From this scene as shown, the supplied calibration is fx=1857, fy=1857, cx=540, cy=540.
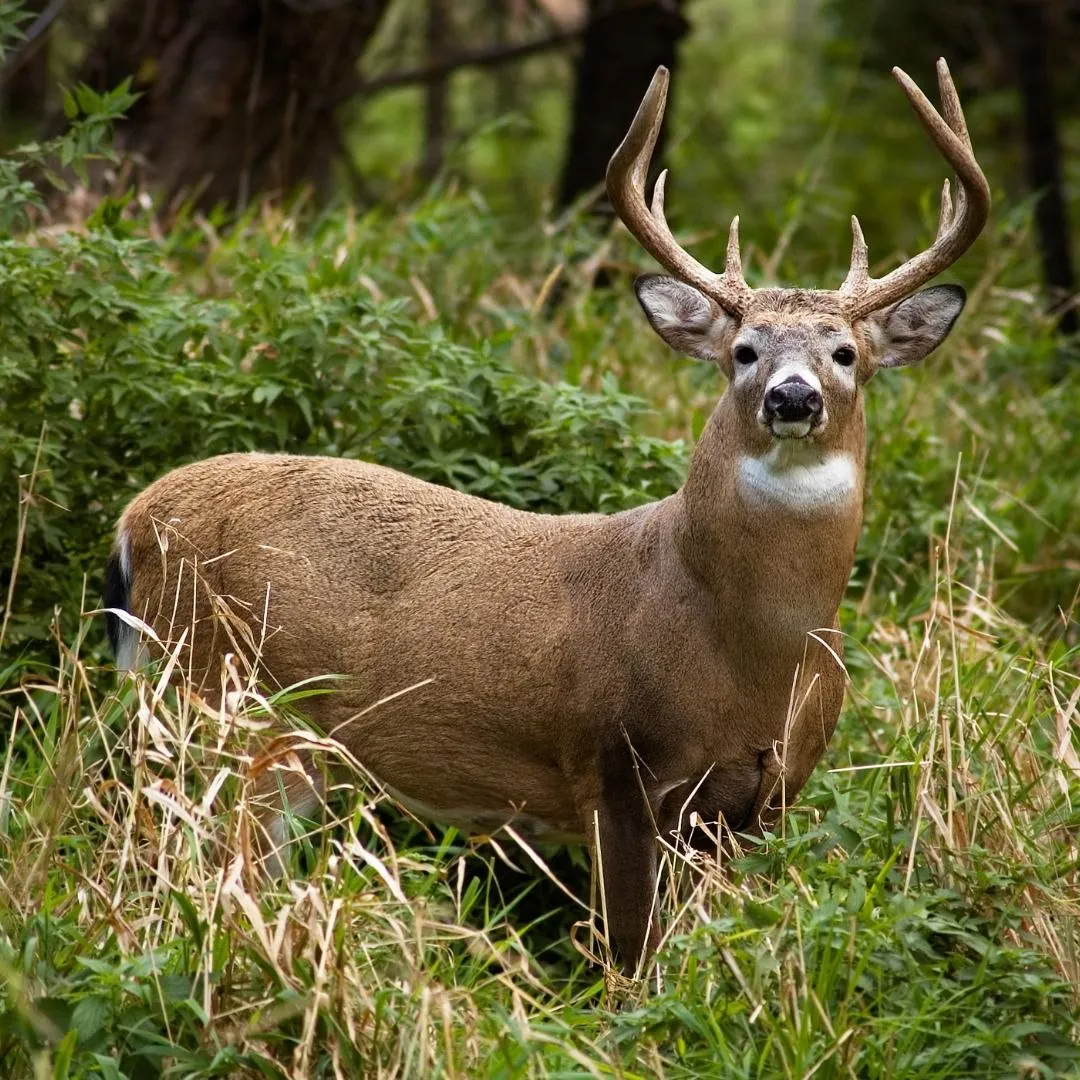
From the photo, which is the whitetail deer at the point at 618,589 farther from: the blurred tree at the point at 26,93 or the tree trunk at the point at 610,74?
the blurred tree at the point at 26,93

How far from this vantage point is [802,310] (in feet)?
15.0

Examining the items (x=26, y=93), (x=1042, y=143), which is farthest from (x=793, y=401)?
(x=26, y=93)

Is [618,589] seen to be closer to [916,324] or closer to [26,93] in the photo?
[916,324]

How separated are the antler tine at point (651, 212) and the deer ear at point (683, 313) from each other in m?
0.04

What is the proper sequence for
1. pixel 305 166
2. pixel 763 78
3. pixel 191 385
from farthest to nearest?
pixel 763 78, pixel 305 166, pixel 191 385

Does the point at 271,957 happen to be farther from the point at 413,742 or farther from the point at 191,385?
the point at 191,385

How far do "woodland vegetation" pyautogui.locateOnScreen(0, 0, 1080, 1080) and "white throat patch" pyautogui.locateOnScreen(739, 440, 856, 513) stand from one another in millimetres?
514

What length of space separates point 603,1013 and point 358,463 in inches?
75.6

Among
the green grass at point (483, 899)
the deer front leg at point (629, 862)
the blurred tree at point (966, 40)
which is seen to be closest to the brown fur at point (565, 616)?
the deer front leg at point (629, 862)

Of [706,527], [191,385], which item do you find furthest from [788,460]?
[191,385]

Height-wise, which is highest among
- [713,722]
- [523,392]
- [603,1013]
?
[523,392]

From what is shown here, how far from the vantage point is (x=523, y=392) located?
5.89 meters

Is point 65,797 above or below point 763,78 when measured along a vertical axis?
below

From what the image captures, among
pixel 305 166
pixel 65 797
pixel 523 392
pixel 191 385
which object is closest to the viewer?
pixel 65 797
